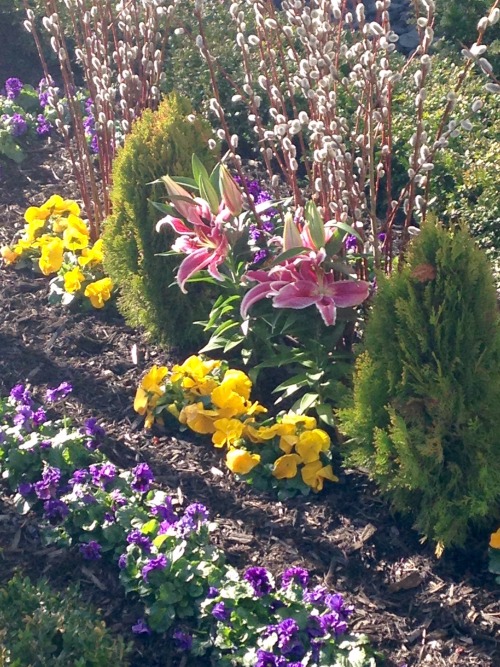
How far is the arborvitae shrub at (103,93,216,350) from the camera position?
12.8 ft

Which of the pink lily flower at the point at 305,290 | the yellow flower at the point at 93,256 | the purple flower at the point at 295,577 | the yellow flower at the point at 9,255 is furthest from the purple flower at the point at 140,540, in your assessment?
the yellow flower at the point at 9,255

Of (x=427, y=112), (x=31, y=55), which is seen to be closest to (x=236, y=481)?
(x=427, y=112)

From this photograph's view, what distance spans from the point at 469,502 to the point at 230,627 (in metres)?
0.88

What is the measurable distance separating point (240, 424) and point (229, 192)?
37.2 inches

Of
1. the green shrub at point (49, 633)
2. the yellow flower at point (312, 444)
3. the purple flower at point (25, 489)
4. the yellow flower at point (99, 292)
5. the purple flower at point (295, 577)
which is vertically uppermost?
the yellow flower at point (99, 292)

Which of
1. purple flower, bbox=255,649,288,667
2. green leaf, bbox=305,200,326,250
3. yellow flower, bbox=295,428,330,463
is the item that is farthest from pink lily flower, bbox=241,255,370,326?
purple flower, bbox=255,649,288,667

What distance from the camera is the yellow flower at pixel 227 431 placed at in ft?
11.1

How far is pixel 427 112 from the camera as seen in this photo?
5023mm

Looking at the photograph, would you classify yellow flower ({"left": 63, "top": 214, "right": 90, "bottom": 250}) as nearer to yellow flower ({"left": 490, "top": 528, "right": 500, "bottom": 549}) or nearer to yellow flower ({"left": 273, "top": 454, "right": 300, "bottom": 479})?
yellow flower ({"left": 273, "top": 454, "right": 300, "bottom": 479})

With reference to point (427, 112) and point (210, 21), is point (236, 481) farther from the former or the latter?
point (210, 21)

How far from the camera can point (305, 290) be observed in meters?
3.32

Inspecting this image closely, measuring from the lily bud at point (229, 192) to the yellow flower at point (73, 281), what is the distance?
128 cm

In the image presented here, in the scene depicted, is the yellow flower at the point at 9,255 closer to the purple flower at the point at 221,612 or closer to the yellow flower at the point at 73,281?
the yellow flower at the point at 73,281

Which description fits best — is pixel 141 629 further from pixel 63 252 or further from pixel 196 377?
pixel 63 252
